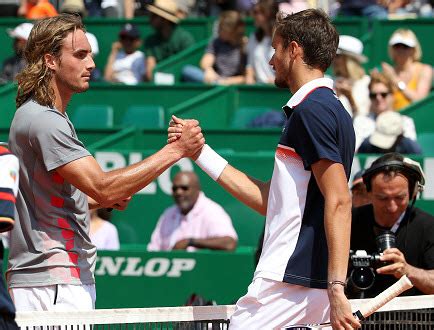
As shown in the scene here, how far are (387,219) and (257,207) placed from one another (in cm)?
115

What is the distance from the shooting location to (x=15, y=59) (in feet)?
44.4

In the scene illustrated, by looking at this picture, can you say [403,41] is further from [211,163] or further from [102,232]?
[211,163]

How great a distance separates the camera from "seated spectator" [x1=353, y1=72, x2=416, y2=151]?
984 centimetres

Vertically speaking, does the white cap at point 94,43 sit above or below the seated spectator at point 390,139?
above

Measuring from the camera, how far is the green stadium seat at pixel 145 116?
11.6 metres

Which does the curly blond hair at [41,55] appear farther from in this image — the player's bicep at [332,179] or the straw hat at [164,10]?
the straw hat at [164,10]

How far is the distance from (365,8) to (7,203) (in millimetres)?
9941

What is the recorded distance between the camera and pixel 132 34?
1317 centimetres

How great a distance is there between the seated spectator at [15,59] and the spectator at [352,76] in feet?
13.8

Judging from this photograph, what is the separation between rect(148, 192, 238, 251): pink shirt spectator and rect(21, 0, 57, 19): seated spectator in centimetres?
527

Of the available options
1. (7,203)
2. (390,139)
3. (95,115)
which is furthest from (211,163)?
(95,115)

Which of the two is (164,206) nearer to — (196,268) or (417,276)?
(196,268)

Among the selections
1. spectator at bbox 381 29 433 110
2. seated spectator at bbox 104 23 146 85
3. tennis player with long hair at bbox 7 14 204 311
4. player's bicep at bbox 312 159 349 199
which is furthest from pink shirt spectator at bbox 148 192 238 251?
player's bicep at bbox 312 159 349 199

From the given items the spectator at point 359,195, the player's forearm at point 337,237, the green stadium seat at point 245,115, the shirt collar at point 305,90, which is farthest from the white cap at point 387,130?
the player's forearm at point 337,237
